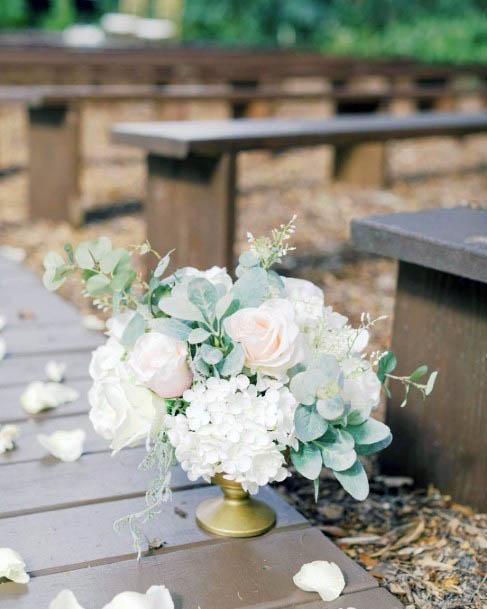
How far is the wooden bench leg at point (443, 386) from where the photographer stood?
2406 millimetres

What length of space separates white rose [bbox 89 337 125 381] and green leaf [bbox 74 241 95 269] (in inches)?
6.4

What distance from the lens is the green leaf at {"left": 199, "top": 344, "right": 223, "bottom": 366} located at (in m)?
1.68

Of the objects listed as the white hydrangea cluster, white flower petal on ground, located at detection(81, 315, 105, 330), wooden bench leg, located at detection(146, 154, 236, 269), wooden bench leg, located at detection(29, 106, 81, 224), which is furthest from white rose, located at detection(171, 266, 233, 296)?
wooden bench leg, located at detection(29, 106, 81, 224)

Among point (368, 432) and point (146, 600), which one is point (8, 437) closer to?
point (146, 600)

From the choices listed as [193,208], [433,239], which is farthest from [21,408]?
[193,208]

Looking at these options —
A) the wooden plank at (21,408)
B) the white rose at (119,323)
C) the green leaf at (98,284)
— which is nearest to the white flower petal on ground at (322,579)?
the white rose at (119,323)

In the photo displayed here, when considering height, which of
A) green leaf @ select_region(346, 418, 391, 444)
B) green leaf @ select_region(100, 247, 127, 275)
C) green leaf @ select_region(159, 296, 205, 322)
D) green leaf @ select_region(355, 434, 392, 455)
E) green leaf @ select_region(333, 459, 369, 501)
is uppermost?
green leaf @ select_region(100, 247, 127, 275)

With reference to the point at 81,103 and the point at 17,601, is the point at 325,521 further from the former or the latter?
the point at 81,103

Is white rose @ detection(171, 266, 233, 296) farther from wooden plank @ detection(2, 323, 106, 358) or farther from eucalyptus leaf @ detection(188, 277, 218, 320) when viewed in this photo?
wooden plank @ detection(2, 323, 106, 358)

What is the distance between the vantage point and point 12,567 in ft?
5.56

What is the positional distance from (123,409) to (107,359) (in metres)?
0.14

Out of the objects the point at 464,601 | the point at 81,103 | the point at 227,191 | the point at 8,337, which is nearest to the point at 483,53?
the point at 81,103

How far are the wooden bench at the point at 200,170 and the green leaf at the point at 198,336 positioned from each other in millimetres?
2182

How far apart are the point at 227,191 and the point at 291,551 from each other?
2371mm
